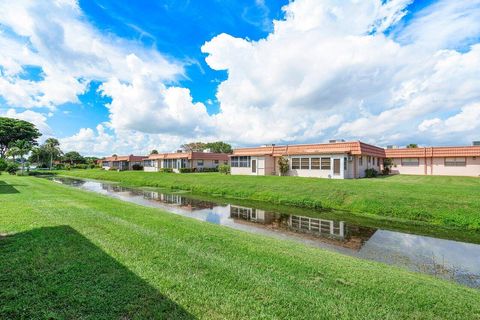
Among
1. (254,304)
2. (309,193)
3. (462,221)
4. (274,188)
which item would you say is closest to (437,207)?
(462,221)

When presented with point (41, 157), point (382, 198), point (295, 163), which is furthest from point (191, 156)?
point (41, 157)

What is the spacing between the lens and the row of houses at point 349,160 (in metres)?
24.0

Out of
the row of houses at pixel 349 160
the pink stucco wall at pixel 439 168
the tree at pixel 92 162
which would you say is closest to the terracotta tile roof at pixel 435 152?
the row of houses at pixel 349 160

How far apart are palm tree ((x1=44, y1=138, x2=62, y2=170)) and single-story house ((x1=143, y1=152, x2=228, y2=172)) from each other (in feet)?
120

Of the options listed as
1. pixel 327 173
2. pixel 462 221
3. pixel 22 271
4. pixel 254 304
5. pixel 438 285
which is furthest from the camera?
pixel 327 173

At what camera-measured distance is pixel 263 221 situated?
11711mm

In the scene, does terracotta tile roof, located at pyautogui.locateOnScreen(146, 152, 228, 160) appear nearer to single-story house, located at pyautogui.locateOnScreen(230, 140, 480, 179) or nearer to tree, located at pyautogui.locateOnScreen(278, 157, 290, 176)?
single-story house, located at pyautogui.locateOnScreen(230, 140, 480, 179)

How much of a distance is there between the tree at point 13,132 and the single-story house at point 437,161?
6627 cm

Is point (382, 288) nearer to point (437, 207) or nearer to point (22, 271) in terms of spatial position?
point (22, 271)

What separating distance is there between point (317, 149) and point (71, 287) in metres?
24.3

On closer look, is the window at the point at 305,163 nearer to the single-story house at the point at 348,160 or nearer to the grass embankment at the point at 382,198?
the single-story house at the point at 348,160

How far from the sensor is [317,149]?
25.5m

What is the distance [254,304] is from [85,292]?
249 centimetres

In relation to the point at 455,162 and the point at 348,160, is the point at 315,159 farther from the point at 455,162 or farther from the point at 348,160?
the point at 455,162
